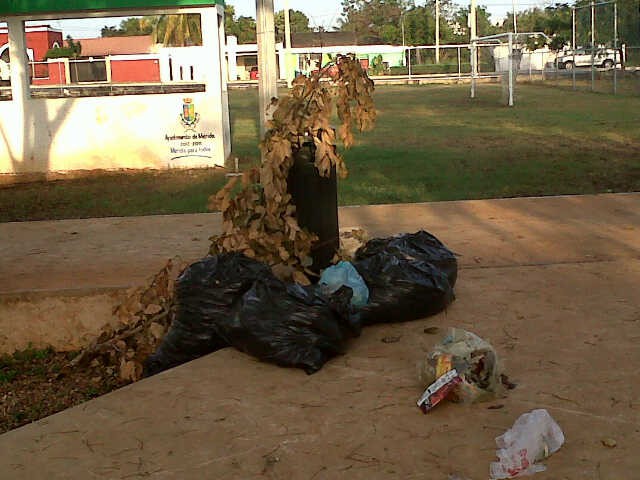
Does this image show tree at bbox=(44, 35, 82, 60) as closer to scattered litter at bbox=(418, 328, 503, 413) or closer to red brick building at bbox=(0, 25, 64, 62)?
red brick building at bbox=(0, 25, 64, 62)

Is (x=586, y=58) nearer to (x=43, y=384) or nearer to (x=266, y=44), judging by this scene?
(x=266, y=44)

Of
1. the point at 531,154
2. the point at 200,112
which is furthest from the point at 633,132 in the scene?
the point at 200,112

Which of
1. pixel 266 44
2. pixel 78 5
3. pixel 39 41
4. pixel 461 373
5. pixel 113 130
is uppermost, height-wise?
pixel 78 5

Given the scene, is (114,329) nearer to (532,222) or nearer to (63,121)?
(532,222)

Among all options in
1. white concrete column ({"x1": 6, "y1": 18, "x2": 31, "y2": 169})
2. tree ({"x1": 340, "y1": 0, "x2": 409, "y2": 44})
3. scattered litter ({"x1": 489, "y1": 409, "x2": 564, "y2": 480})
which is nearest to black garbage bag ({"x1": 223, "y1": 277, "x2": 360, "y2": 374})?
scattered litter ({"x1": 489, "y1": 409, "x2": 564, "y2": 480})

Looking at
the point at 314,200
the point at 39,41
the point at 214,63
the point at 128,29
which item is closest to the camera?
the point at 314,200

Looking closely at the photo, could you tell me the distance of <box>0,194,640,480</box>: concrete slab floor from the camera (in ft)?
11.2

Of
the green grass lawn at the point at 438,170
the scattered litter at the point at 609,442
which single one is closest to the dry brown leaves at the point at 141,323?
the scattered litter at the point at 609,442

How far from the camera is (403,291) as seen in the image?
5.07 meters

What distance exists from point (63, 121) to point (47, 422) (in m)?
11.9

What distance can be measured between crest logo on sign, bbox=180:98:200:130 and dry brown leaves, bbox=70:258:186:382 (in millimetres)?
9626

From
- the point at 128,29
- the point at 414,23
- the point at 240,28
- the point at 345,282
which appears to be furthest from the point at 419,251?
the point at 240,28

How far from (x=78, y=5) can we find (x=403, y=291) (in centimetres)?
1100

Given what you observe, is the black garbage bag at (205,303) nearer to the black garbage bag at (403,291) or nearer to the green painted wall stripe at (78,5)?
the black garbage bag at (403,291)
